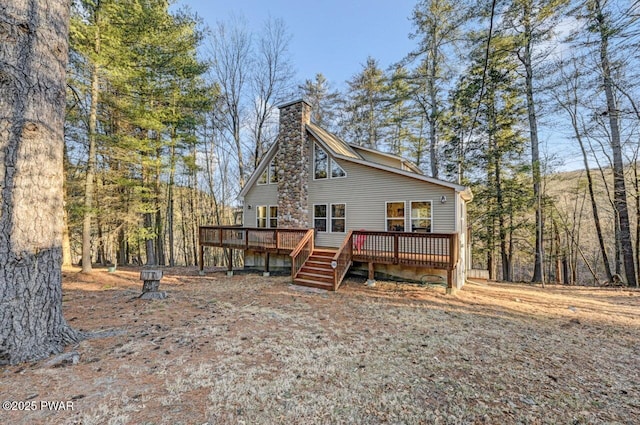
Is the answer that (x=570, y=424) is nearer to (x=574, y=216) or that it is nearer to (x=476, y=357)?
(x=476, y=357)

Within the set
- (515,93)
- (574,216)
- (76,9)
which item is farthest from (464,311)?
(76,9)

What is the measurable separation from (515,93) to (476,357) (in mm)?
14062

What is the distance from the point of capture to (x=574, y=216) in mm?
14625

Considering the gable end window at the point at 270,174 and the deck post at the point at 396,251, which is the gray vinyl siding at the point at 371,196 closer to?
the gable end window at the point at 270,174

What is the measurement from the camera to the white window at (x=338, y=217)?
10.8 m

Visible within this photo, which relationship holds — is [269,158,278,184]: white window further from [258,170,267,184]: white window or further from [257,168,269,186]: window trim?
[258,170,267,184]: white window

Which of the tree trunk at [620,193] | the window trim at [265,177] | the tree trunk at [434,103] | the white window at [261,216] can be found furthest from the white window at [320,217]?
the tree trunk at [620,193]

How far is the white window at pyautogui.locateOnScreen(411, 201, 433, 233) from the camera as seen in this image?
9.12 metres

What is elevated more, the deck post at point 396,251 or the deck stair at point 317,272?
the deck post at point 396,251

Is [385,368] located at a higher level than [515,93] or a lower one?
lower

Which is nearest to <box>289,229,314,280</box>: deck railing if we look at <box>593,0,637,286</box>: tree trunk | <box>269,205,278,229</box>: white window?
<box>269,205,278,229</box>: white window

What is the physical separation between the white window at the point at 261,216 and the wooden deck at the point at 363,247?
200 cm

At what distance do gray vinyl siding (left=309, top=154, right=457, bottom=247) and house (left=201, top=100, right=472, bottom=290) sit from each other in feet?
0.10

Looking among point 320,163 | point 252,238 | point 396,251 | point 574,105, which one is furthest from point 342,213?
point 574,105
